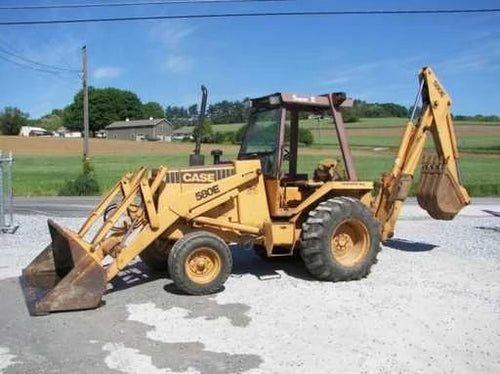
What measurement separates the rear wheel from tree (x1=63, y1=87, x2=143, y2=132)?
121m

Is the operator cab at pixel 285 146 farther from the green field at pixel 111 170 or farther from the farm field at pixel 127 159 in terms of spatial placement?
the farm field at pixel 127 159

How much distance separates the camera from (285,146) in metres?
8.49

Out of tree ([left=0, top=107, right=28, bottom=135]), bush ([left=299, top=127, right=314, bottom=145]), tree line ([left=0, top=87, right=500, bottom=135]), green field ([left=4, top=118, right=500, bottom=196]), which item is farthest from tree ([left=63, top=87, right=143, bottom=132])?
bush ([left=299, top=127, right=314, bottom=145])

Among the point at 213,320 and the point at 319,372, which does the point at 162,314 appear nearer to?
the point at 213,320

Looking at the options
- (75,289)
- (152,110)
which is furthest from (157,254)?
(152,110)

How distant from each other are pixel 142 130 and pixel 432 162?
113m

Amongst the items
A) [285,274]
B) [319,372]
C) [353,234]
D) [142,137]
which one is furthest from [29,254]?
[142,137]

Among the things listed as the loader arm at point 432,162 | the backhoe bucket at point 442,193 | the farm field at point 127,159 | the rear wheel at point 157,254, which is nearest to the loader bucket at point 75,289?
the rear wheel at point 157,254

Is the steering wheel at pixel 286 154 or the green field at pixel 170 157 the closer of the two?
the steering wheel at pixel 286 154

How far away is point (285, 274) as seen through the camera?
8.79m

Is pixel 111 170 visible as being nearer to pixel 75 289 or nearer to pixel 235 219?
pixel 235 219

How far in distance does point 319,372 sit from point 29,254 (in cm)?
702

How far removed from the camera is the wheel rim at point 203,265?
7.37 meters

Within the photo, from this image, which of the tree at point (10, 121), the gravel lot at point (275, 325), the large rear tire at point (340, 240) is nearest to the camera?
the gravel lot at point (275, 325)
